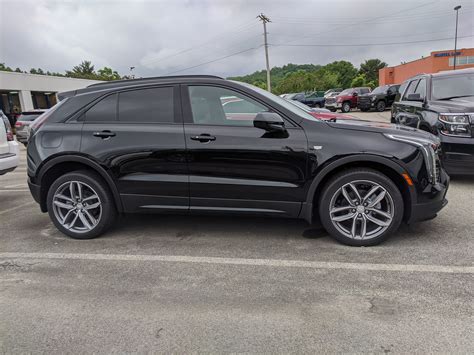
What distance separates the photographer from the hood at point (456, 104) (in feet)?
18.0

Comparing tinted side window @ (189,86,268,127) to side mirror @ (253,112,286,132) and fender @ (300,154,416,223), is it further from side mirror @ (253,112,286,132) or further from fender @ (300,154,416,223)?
fender @ (300,154,416,223)

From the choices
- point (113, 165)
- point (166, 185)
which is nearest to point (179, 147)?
point (166, 185)

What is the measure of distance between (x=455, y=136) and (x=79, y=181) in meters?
5.36

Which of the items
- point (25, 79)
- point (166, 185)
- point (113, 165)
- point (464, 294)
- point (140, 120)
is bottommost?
point (464, 294)

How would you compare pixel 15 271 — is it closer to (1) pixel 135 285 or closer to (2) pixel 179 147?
(1) pixel 135 285

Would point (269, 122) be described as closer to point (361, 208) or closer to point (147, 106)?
point (361, 208)

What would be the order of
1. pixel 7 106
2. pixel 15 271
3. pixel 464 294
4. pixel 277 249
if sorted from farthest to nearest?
1. pixel 7 106
2. pixel 277 249
3. pixel 15 271
4. pixel 464 294

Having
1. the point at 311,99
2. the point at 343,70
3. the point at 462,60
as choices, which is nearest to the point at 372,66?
the point at 343,70

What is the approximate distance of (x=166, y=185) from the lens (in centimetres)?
382

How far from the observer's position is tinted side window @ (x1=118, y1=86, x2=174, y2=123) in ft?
12.6

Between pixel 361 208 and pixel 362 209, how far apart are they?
2cm

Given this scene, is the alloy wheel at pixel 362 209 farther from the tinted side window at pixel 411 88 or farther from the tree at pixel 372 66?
the tree at pixel 372 66

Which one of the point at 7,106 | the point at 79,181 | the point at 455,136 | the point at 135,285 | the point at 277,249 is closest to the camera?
the point at 135,285

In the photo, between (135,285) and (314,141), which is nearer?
(135,285)
